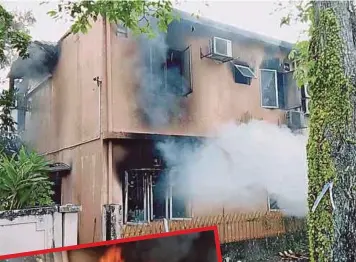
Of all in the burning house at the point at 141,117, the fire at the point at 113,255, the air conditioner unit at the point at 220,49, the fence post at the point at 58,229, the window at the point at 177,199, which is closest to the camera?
the fire at the point at 113,255

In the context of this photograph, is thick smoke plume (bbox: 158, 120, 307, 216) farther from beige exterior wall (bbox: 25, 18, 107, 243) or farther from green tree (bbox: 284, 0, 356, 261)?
beige exterior wall (bbox: 25, 18, 107, 243)

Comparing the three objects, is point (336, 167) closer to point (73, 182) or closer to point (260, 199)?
point (260, 199)

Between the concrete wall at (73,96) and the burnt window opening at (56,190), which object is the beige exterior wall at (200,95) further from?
the burnt window opening at (56,190)

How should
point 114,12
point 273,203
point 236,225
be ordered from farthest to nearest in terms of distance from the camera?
1. point 273,203
2. point 236,225
3. point 114,12

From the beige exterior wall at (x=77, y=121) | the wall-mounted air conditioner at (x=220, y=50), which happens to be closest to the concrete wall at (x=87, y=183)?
the beige exterior wall at (x=77, y=121)

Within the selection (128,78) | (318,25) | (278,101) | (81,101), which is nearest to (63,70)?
(81,101)

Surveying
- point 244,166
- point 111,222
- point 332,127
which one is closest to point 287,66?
point 332,127

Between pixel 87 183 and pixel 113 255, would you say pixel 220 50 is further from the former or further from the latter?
pixel 113 255

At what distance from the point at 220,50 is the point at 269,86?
0.94 feet

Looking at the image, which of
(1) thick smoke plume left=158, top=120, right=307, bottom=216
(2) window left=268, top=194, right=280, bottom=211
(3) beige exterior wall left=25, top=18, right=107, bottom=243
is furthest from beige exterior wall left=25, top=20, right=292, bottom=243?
(2) window left=268, top=194, right=280, bottom=211

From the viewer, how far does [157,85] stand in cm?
173

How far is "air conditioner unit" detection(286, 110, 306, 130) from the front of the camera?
6.18 feet

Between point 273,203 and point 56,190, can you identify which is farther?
point 273,203

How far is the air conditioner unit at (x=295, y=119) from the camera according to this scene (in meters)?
1.88
